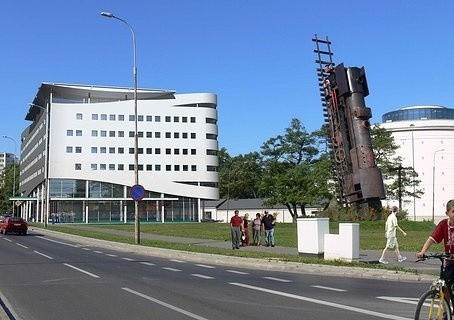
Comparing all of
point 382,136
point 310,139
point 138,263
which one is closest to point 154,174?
point 310,139

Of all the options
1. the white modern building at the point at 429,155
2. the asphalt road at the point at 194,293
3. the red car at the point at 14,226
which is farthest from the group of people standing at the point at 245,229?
A: the white modern building at the point at 429,155

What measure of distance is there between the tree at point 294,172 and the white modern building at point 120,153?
26.0 meters

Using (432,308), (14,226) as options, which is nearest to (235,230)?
(432,308)

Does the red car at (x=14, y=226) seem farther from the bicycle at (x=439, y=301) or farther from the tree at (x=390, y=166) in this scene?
the bicycle at (x=439, y=301)

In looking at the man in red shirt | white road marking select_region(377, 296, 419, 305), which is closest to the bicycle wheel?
white road marking select_region(377, 296, 419, 305)

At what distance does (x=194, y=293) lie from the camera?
37.3 feet

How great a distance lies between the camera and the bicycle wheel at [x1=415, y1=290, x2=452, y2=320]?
260 inches

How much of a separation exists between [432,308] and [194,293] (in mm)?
5705

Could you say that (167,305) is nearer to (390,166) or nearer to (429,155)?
(390,166)

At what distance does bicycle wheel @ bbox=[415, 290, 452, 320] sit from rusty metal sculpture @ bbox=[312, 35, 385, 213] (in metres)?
34.0

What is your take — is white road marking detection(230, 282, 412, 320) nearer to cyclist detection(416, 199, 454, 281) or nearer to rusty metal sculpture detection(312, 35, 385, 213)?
cyclist detection(416, 199, 454, 281)

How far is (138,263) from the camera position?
18844 mm

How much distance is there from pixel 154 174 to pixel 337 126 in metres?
61.0

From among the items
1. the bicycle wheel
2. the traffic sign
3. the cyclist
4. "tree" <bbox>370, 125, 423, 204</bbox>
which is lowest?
the bicycle wheel
